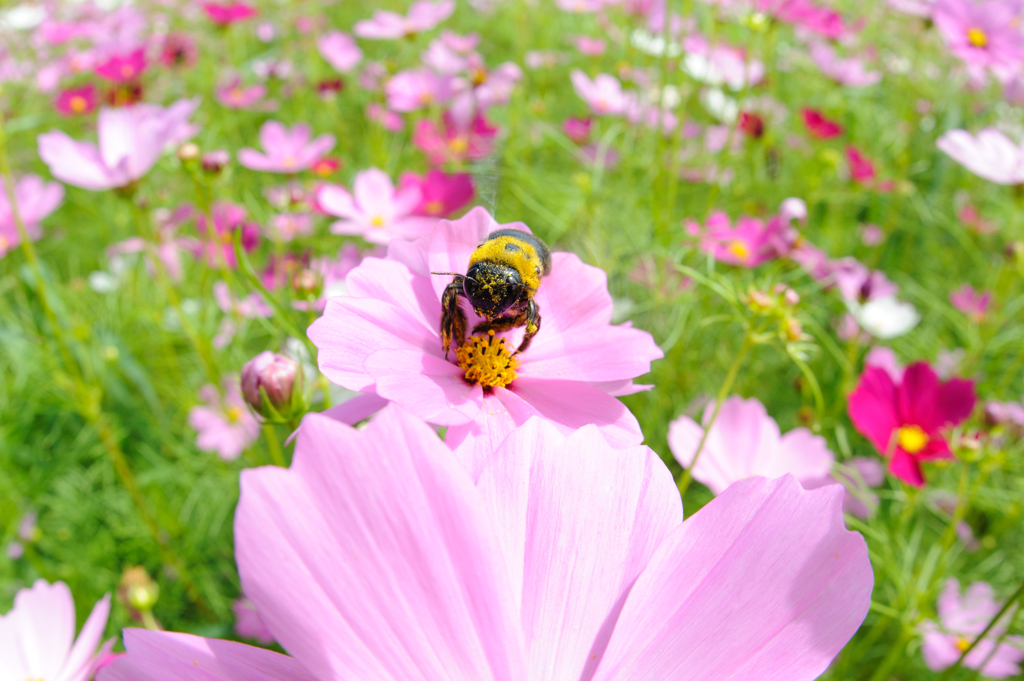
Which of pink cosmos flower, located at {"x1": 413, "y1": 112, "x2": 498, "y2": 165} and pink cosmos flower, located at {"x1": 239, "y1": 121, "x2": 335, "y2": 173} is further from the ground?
pink cosmos flower, located at {"x1": 239, "y1": 121, "x2": 335, "y2": 173}

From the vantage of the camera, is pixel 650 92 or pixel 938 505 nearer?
pixel 938 505

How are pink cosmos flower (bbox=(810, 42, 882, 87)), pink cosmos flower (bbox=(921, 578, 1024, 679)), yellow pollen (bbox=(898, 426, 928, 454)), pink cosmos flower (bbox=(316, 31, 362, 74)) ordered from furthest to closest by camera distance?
pink cosmos flower (bbox=(316, 31, 362, 74))
pink cosmos flower (bbox=(810, 42, 882, 87))
pink cosmos flower (bbox=(921, 578, 1024, 679))
yellow pollen (bbox=(898, 426, 928, 454))

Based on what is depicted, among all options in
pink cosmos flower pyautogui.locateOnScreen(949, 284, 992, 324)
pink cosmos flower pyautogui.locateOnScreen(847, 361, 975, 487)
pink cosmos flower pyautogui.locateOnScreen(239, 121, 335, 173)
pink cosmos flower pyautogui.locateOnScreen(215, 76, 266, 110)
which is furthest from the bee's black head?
pink cosmos flower pyautogui.locateOnScreen(215, 76, 266, 110)

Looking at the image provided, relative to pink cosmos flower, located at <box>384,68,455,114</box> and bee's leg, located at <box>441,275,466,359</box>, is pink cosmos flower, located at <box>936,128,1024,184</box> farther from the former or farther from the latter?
pink cosmos flower, located at <box>384,68,455,114</box>

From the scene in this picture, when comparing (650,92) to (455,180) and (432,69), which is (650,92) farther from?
(455,180)

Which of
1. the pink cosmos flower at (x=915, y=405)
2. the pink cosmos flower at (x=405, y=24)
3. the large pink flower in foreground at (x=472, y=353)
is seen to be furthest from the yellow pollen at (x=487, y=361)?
the pink cosmos flower at (x=405, y=24)

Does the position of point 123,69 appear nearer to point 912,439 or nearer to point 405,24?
point 405,24

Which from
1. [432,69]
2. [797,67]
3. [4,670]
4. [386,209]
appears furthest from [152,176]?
[797,67]
